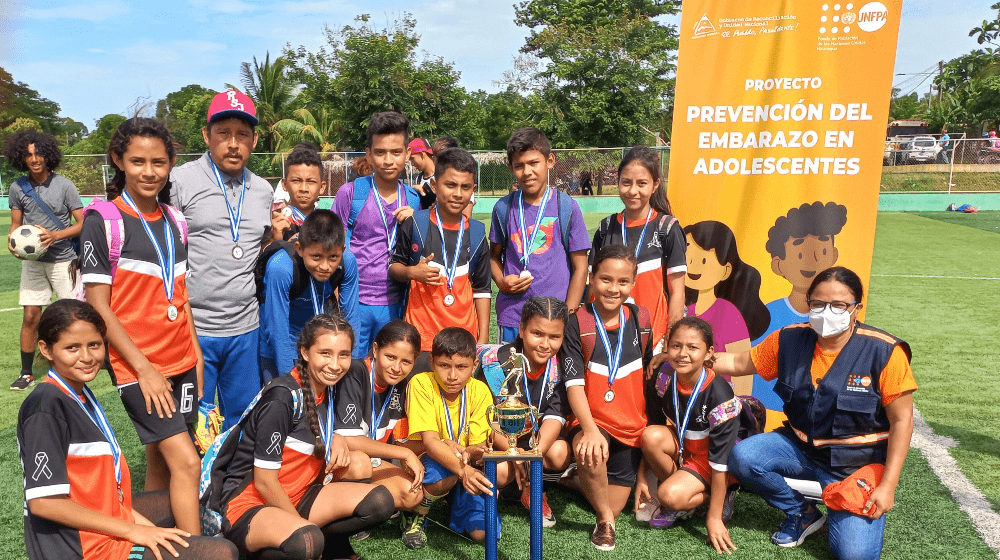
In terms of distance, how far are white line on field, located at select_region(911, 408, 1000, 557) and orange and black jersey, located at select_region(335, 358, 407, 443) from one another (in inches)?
116

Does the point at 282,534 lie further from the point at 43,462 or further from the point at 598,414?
the point at 598,414

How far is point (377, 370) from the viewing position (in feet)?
11.1

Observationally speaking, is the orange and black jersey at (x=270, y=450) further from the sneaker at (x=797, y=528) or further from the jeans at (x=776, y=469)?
the sneaker at (x=797, y=528)

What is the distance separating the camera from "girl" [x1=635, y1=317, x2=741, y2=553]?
336 cm

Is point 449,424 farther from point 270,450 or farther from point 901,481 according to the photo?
point 901,481

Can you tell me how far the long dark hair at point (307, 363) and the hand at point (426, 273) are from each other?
0.86 metres

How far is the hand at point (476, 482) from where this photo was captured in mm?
2863

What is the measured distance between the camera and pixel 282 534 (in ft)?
8.66

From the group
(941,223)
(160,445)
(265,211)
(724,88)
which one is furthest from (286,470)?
(941,223)

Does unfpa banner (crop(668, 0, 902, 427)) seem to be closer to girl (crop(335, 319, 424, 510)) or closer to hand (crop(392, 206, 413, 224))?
hand (crop(392, 206, 413, 224))

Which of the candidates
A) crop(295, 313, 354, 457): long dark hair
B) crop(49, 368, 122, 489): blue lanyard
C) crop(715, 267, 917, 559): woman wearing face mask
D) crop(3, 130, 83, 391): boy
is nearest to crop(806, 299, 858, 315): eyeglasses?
crop(715, 267, 917, 559): woman wearing face mask

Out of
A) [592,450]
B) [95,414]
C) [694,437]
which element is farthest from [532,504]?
[95,414]

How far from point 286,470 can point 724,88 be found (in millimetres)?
3479

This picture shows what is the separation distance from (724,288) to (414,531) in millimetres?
2537
